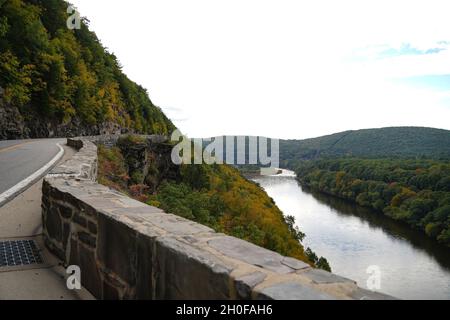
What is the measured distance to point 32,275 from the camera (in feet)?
12.2

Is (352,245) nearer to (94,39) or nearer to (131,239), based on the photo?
(94,39)

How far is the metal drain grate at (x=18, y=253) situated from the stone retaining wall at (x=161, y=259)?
0.72ft

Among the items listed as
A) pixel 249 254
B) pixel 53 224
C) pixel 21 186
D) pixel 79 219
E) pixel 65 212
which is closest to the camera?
pixel 249 254

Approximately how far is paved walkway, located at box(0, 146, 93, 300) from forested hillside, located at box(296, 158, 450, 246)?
59.0 m

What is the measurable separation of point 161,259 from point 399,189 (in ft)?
283

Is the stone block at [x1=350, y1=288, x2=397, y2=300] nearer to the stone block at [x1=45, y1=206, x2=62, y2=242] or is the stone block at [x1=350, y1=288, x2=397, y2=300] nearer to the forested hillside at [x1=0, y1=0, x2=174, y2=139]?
the stone block at [x1=45, y1=206, x2=62, y2=242]

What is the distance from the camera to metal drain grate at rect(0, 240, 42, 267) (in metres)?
3.99

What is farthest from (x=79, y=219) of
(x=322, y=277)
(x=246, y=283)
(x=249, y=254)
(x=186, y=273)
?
(x=322, y=277)

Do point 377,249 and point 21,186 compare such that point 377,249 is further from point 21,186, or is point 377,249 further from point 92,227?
point 92,227

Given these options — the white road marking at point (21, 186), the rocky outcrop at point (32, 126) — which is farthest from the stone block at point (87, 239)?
the rocky outcrop at point (32, 126)

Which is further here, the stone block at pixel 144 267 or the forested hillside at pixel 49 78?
the forested hillside at pixel 49 78

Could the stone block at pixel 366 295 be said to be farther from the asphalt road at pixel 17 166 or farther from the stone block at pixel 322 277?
the asphalt road at pixel 17 166

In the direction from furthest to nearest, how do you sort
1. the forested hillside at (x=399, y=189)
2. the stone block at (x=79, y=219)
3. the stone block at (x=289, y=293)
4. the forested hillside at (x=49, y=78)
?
the forested hillside at (x=399, y=189) < the forested hillside at (x=49, y=78) < the stone block at (x=79, y=219) < the stone block at (x=289, y=293)

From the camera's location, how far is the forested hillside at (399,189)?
6262 cm
